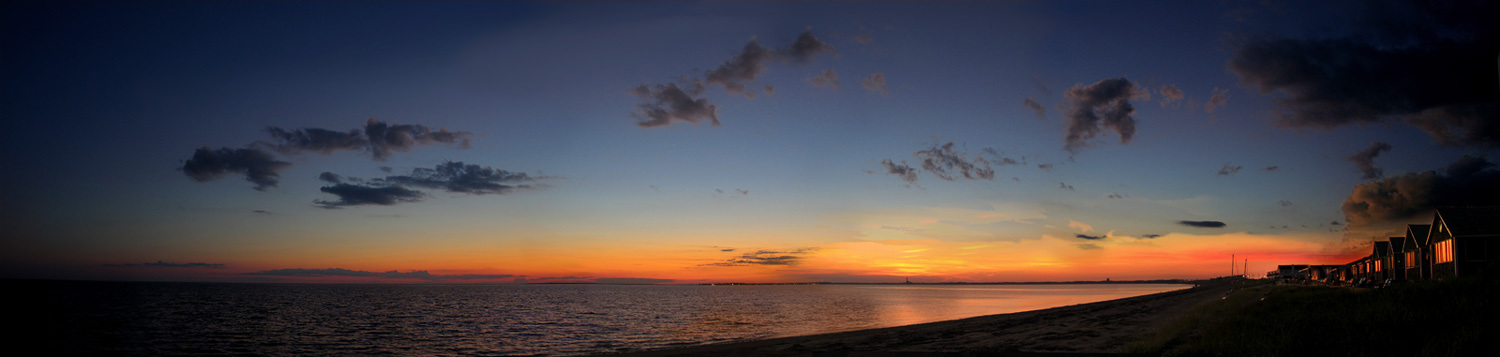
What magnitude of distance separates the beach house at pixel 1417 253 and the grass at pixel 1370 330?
3749 centimetres

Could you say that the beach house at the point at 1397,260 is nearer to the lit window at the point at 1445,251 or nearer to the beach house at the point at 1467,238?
the lit window at the point at 1445,251

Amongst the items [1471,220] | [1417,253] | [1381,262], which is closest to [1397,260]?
[1381,262]

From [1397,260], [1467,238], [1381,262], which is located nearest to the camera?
[1467,238]

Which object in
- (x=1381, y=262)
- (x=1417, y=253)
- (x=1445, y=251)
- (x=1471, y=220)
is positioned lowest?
(x=1381, y=262)

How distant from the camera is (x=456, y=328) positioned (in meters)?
54.4

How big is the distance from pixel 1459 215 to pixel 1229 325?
41.8 metres

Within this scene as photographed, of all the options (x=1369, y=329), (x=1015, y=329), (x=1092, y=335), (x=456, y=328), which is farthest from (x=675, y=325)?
(x=1369, y=329)

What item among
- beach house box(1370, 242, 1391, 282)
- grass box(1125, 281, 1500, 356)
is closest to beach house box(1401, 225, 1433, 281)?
beach house box(1370, 242, 1391, 282)

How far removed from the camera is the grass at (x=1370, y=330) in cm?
1441

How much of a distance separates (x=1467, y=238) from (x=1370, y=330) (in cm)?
4161

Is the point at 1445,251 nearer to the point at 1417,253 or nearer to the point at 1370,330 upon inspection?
the point at 1417,253

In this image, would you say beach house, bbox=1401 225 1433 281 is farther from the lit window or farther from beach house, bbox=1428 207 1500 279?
beach house, bbox=1428 207 1500 279

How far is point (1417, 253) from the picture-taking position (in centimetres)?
5328

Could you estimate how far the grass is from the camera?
1441 centimetres
